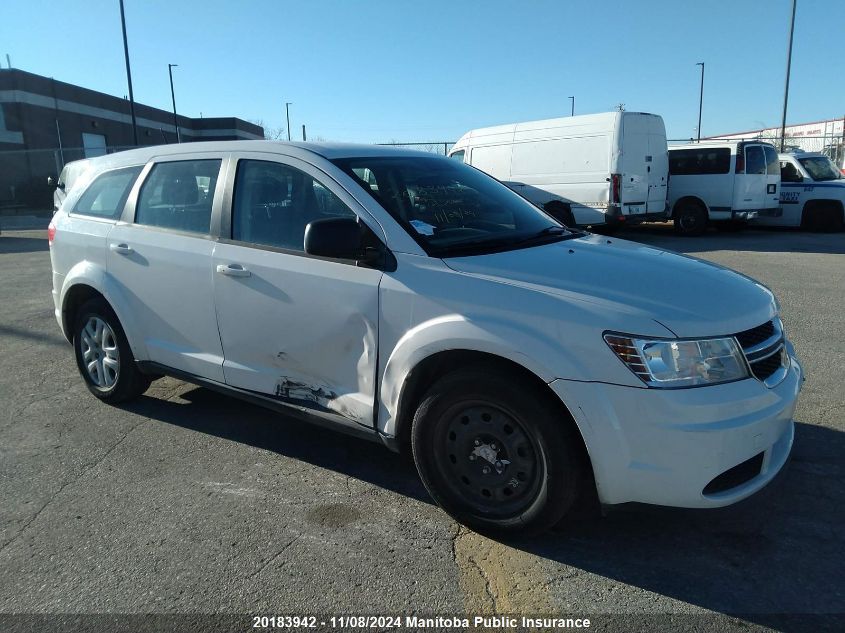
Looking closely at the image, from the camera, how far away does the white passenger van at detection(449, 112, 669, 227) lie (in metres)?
Answer: 13.7

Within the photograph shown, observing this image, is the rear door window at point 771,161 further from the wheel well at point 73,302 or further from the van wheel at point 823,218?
the wheel well at point 73,302

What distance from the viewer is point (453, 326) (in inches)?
113

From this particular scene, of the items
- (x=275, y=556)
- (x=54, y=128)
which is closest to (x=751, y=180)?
(x=275, y=556)

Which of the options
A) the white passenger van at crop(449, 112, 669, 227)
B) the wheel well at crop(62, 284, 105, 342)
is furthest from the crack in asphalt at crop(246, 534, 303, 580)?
the white passenger van at crop(449, 112, 669, 227)

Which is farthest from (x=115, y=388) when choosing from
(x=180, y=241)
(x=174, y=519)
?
(x=174, y=519)

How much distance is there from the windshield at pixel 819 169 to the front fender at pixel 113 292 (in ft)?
55.9

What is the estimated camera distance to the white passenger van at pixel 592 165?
13688mm

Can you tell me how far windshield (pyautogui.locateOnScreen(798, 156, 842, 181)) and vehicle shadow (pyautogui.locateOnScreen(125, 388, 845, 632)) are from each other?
15.1 m

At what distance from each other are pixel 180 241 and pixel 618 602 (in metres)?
3.13

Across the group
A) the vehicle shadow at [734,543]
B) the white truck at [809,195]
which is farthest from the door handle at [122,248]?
the white truck at [809,195]

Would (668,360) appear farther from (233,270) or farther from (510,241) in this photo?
(233,270)

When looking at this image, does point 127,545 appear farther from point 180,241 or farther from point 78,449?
point 180,241

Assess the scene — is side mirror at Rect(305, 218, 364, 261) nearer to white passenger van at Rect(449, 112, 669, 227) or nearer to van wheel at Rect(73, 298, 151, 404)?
van wheel at Rect(73, 298, 151, 404)

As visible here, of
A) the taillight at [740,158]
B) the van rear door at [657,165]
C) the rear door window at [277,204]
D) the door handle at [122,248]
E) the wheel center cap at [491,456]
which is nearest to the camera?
the wheel center cap at [491,456]
